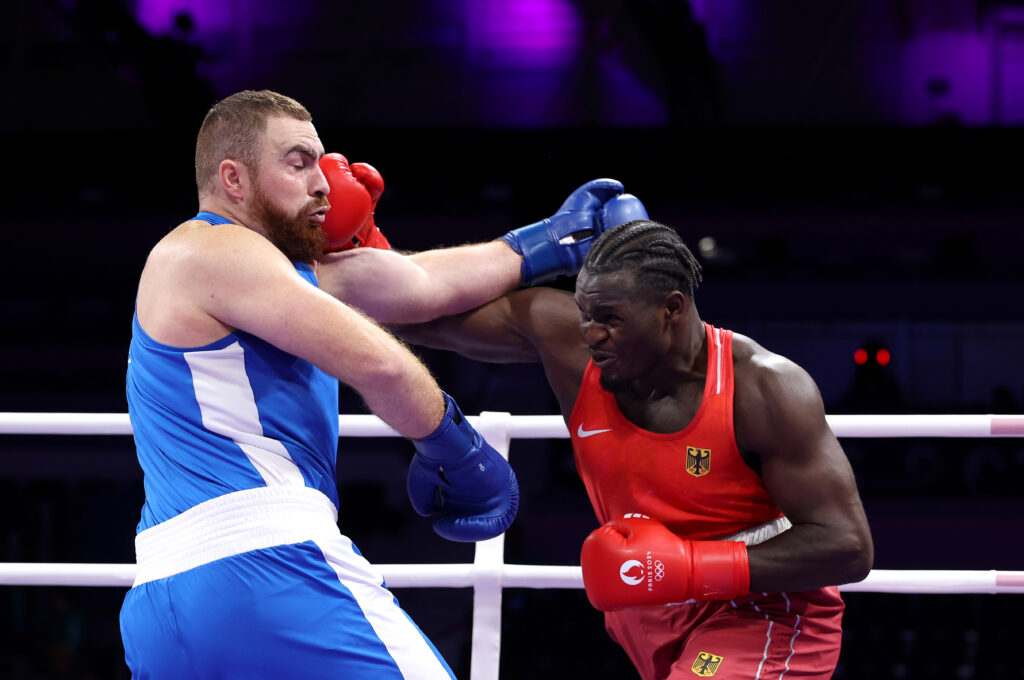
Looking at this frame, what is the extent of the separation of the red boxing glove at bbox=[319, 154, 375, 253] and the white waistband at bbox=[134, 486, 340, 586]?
64cm

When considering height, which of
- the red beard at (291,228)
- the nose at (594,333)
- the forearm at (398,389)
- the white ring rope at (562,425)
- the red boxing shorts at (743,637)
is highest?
the red beard at (291,228)

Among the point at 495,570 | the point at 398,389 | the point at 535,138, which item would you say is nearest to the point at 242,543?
the point at 398,389

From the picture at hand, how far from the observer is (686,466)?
2.01 metres

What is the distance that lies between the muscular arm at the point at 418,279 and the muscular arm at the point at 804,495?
0.67 m

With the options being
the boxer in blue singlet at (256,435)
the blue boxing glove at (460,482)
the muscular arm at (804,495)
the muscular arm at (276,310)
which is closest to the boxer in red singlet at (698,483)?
the muscular arm at (804,495)

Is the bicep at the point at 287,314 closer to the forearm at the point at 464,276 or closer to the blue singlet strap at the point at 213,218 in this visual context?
the blue singlet strap at the point at 213,218

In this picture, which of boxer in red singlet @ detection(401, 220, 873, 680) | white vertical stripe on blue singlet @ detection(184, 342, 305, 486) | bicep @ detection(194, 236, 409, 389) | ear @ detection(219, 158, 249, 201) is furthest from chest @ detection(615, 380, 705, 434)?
ear @ detection(219, 158, 249, 201)

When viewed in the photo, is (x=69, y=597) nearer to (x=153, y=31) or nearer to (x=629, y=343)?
(x=153, y=31)

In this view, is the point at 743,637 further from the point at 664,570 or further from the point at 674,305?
the point at 674,305

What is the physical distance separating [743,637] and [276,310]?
108cm

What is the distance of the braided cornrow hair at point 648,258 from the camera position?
2.00m

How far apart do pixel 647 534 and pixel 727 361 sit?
38 centimetres

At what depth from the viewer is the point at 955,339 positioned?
908 centimetres

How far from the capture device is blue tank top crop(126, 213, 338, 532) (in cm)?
168
